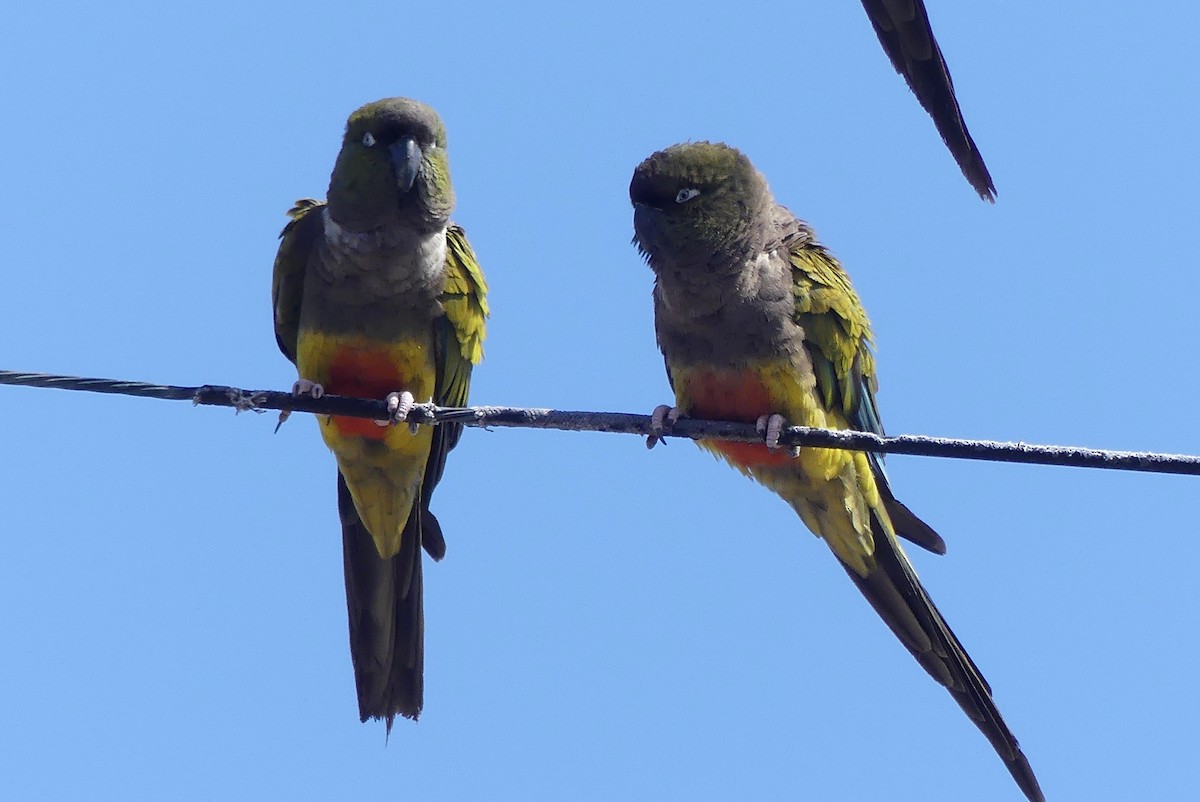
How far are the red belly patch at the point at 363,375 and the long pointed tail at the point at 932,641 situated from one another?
2.53 m

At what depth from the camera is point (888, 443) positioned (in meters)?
4.57

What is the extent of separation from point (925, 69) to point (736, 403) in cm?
224

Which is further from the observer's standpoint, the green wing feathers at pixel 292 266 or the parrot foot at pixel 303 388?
the green wing feathers at pixel 292 266

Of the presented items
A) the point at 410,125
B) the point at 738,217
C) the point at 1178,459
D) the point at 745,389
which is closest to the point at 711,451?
the point at 745,389

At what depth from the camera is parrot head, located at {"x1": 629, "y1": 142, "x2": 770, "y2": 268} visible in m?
6.34

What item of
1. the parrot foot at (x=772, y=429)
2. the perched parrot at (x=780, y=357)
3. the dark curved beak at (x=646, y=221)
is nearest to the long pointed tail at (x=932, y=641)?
the perched parrot at (x=780, y=357)

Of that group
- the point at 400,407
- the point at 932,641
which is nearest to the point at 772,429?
the point at 932,641

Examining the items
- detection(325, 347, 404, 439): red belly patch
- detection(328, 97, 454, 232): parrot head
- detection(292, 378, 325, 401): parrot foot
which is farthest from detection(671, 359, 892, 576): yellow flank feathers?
detection(292, 378, 325, 401): parrot foot

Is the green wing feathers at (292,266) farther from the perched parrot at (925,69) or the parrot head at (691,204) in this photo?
the perched parrot at (925,69)

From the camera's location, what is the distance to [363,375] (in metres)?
6.63

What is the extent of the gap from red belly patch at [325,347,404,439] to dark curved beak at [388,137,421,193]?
0.85 metres

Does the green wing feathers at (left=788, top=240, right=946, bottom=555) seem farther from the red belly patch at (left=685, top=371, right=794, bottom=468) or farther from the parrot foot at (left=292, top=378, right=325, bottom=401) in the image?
the parrot foot at (left=292, top=378, right=325, bottom=401)

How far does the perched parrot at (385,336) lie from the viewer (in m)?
6.60

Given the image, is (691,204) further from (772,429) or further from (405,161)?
(405,161)
